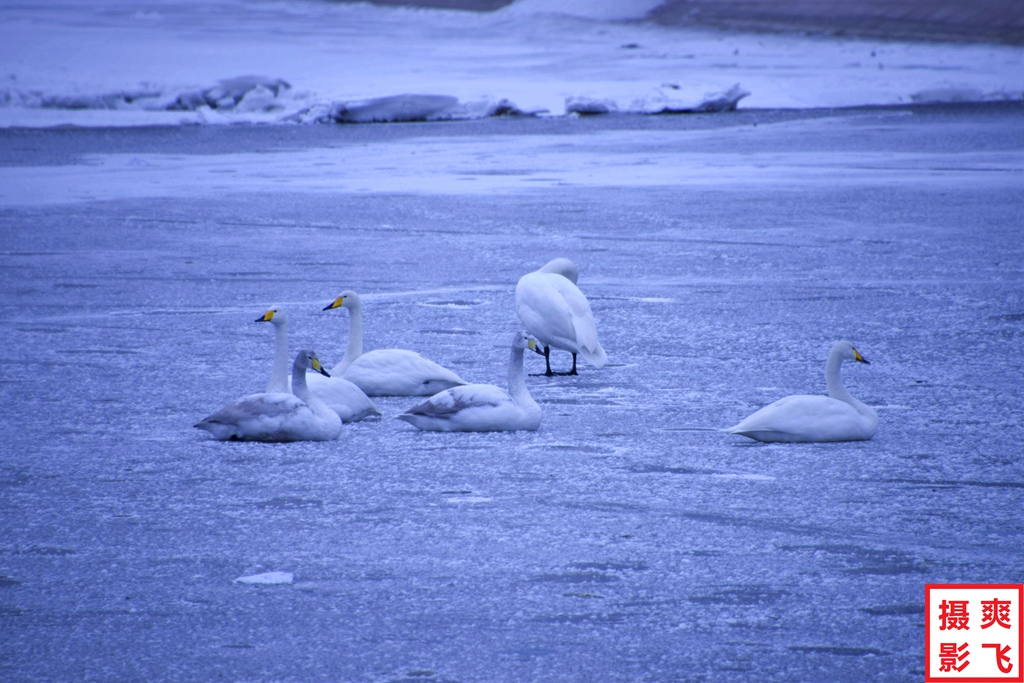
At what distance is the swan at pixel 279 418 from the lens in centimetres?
528

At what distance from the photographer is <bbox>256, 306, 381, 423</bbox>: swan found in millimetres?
5609

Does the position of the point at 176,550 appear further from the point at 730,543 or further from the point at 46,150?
the point at 46,150

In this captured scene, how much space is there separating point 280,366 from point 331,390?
251mm

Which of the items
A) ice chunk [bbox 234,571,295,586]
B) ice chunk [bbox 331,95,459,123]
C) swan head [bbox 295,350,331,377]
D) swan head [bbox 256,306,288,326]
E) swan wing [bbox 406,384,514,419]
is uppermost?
ice chunk [bbox 331,95,459,123]

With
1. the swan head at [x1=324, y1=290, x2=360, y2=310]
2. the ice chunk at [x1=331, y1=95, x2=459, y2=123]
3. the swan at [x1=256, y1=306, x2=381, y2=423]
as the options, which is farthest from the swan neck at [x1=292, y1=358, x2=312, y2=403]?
the ice chunk at [x1=331, y1=95, x2=459, y2=123]

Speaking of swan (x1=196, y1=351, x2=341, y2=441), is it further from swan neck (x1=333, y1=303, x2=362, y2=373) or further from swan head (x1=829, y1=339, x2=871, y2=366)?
swan head (x1=829, y1=339, x2=871, y2=366)

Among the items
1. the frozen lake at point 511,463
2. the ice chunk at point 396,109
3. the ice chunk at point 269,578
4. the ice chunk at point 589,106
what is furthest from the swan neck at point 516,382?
the ice chunk at point 589,106

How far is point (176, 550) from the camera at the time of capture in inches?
163

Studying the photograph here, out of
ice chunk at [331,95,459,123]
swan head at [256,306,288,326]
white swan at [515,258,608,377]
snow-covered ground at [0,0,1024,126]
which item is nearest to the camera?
swan head at [256,306,288,326]

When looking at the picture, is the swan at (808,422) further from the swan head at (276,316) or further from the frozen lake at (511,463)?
the swan head at (276,316)

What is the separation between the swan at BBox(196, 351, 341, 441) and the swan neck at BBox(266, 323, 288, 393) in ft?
0.89

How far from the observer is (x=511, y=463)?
5.10 metres

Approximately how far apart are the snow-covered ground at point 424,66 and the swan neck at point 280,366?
77.1 feet

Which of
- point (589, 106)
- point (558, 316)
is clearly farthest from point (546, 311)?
point (589, 106)
